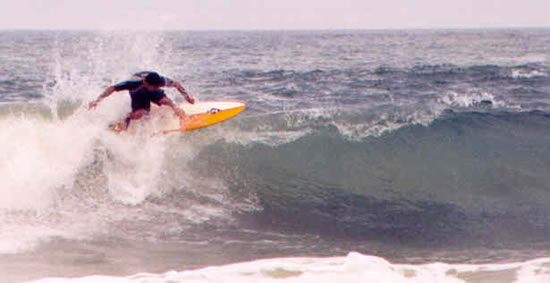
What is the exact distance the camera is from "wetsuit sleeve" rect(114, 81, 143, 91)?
317 inches

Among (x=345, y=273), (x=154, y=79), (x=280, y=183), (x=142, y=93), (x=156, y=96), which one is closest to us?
(x=345, y=273)

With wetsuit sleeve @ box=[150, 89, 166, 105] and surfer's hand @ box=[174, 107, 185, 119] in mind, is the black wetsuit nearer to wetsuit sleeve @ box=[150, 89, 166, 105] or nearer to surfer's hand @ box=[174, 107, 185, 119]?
wetsuit sleeve @ box=[150, 89, 166, 105]

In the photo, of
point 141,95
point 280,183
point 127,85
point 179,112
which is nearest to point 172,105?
point 179,112

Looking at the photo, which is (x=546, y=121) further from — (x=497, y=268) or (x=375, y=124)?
(x=497, y=268)

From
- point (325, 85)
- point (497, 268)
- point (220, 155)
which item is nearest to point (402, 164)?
point (220, 155)

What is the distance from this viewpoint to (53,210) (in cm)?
687

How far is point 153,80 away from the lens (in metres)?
8.30

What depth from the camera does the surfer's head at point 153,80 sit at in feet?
27.1

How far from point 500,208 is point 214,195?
4554mm

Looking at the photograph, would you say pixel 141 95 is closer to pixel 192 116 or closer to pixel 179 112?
pixel 179 112

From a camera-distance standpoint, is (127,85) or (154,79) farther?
(154,79)

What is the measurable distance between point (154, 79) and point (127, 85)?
458 millimetres

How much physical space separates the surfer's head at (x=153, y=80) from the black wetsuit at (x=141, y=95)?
0.09 meters

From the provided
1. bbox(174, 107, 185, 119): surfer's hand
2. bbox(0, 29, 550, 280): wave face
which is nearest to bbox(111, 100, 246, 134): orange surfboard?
bbox(174, 107, 185, 119): surfer's hand
